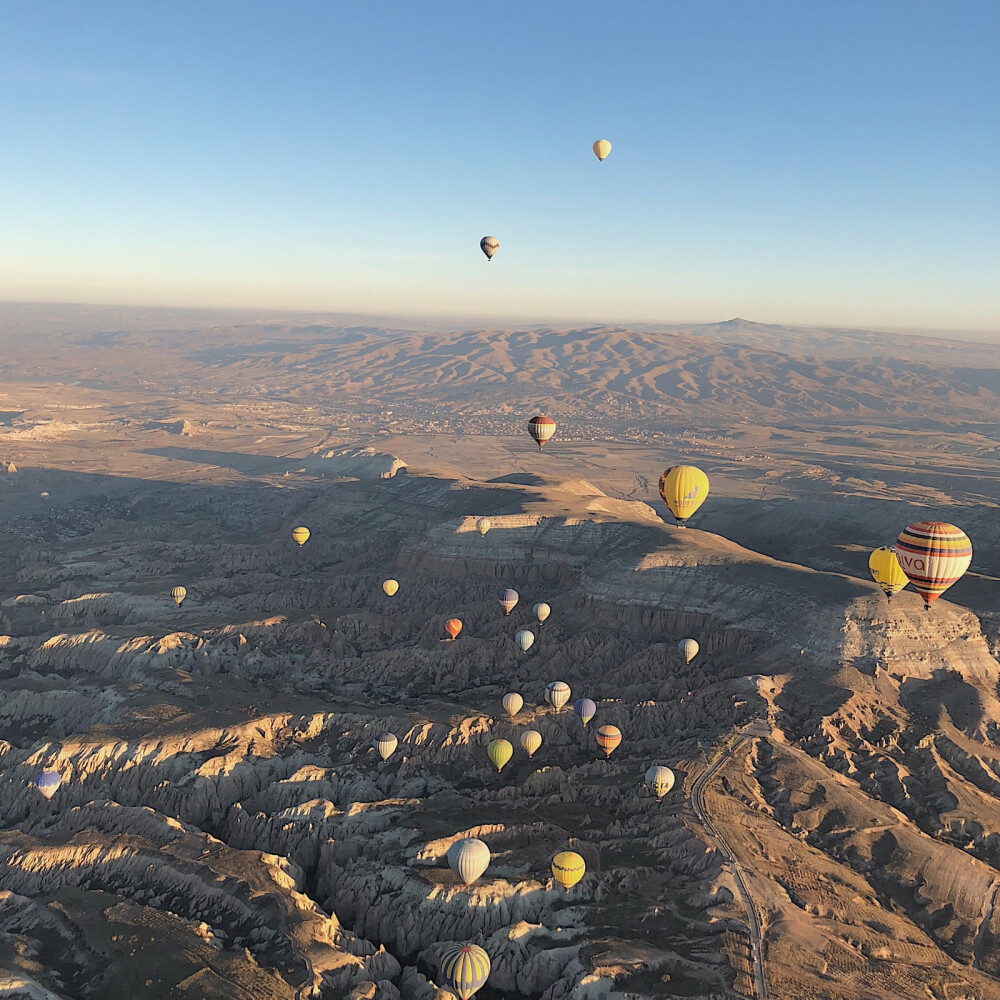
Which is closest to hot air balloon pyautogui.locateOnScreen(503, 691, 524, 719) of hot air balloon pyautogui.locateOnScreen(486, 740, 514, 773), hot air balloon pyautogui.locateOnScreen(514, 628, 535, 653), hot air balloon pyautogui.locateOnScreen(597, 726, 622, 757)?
hot air balloon pyautogui.locateOnScreen(486, 740, 514, 773)

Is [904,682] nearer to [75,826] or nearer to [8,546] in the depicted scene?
[75,826]

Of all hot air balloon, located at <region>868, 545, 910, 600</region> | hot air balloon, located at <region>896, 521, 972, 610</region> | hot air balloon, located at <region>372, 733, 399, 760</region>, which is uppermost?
hot air balloon, located at <region>896, 521, 972, 610</region>

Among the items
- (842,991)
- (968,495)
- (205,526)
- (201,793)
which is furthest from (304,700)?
(968,495)

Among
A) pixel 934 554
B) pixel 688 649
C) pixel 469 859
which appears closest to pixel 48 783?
pixel 469 859

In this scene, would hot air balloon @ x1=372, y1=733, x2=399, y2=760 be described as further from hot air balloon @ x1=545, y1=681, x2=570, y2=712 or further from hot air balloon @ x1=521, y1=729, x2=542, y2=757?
hot air balloon @ x1=545, y1=681, x2=570, y2=712

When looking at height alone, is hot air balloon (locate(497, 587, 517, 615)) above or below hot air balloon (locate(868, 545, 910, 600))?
below

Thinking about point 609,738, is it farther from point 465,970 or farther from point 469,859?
point 465,970
